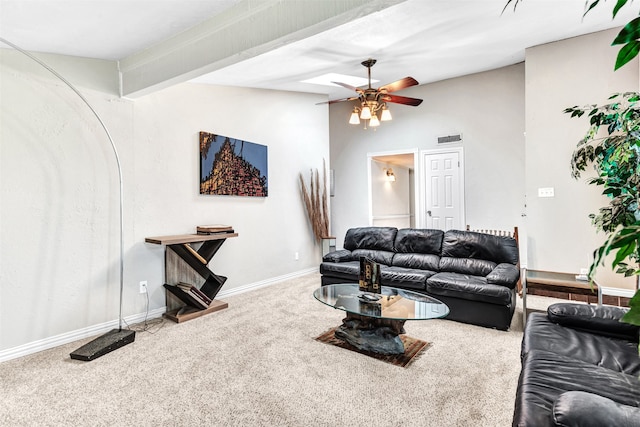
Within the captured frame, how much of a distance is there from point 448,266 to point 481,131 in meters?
2.72

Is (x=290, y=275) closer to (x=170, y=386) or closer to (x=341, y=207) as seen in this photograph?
(x=341, y=207)

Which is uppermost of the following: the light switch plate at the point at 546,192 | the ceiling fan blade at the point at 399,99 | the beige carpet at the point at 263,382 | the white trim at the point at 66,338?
the ceiling fan blade at the point at 399,99

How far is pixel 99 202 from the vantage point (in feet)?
10.8

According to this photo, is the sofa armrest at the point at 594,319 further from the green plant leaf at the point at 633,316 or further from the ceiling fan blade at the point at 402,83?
the ceiling fan blade at the point at 402,83

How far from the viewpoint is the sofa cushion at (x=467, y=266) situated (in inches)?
151

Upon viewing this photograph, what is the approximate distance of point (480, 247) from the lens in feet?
13.2

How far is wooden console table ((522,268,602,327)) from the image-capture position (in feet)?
10.0

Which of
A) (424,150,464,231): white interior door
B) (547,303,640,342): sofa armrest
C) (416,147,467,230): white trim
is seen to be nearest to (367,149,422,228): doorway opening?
(416,147,467,230): white trim

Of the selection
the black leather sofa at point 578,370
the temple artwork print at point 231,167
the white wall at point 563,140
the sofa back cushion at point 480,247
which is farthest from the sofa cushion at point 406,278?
the temple artwork print at point 231,167

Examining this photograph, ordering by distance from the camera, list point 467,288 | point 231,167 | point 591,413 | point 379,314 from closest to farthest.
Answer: point 591,413
point 379,314
point 467,288
point 231,167

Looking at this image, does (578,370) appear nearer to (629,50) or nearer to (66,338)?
(629,50)

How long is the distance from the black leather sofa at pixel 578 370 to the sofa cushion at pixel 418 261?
5.67 ft

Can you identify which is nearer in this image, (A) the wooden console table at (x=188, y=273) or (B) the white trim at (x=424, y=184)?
(A) the wooden console table at (x=188, y=273)

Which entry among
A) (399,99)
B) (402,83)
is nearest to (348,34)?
(402,83)
